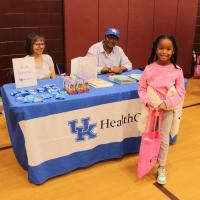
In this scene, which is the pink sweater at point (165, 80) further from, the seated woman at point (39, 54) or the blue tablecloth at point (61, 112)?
the seated woman at point (39, 54)

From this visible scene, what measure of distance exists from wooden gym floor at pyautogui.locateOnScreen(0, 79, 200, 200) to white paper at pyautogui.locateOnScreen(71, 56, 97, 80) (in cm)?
79

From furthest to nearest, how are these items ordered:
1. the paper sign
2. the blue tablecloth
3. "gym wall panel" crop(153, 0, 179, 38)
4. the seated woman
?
"gym wall panel" crop(153, 0, 179, 38) < the seated woman < the paper sign < the blue tablecloth

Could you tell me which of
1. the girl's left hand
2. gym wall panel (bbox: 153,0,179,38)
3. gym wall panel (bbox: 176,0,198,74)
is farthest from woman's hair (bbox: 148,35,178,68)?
gym wall panel (bbox: 176,0,198,74)

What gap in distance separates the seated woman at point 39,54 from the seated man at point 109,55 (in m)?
0.50

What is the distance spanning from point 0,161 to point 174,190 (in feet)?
4.87

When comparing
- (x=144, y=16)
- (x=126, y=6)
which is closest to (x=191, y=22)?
(x=144, y=16)

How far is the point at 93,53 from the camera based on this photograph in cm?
321

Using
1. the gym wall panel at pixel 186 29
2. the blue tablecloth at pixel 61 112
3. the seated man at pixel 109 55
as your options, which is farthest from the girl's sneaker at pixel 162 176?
the gym wall panel at pixel 186 29

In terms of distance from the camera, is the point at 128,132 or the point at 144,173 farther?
the point at 128,132

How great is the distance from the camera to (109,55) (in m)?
3.25

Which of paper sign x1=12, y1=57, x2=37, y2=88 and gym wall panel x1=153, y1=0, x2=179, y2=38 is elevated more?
gym wall panel x1=153, y1=0, x2=179, y2=38

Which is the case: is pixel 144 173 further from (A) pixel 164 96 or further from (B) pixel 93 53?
(B) pixel 93 53

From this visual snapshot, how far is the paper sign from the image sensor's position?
2.34 meters

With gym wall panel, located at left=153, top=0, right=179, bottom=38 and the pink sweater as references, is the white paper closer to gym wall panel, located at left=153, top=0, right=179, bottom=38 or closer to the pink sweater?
the pink sweater
